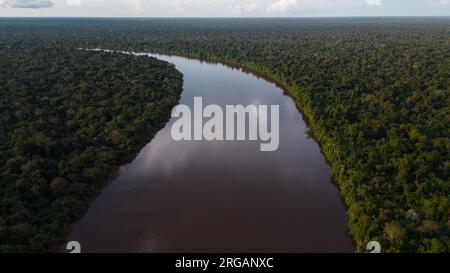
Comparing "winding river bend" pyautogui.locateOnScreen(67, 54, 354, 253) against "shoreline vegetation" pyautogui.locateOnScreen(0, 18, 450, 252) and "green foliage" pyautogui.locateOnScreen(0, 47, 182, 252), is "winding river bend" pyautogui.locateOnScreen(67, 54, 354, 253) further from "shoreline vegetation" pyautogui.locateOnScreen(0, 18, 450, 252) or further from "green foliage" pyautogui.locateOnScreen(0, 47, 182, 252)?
"shoreline vegetation" pyautogui.locateOnScreen(0, 18, 450, 252)

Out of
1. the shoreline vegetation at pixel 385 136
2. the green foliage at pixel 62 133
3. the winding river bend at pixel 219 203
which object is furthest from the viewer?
the green foliage at pixel 62 133

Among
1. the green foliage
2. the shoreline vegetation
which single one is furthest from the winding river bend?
the shoreline vegetation

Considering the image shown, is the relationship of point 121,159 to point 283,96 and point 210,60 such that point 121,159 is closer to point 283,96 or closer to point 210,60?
point 283,96

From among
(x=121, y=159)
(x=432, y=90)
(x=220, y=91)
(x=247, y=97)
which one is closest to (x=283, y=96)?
(x=247, y=97)

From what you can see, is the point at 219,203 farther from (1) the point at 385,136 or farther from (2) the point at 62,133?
(2) the point at 62,133

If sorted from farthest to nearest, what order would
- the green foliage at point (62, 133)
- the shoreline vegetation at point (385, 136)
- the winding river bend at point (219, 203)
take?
the green foliage at point (62, 133) < the winding river bend at point (219, 203) < the shoreline vegetation at point (385, 136)

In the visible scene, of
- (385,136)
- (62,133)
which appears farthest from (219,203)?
(62,133)

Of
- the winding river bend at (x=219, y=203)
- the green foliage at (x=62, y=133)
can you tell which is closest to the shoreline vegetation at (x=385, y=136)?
the winding river bend at (x=219, y=203)

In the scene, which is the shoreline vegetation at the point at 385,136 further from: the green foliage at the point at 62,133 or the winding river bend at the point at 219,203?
the green foliage at the point at 62,133

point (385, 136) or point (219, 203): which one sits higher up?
point (385, 136)
